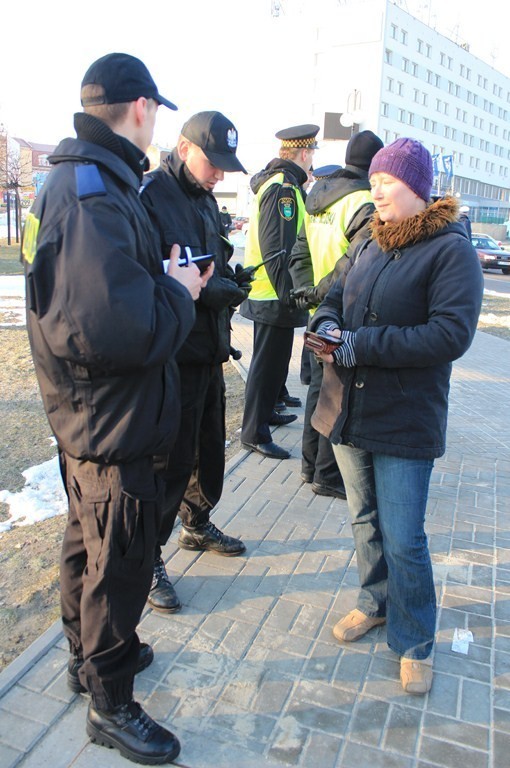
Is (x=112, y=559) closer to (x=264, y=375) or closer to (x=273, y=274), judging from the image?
(x=264, y=375)

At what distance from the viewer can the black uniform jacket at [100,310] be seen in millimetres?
1751

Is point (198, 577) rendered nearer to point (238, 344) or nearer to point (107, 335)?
point (107, 335)

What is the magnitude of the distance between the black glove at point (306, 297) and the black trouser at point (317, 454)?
14.3 inches

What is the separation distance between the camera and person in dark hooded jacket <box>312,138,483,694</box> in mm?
2299

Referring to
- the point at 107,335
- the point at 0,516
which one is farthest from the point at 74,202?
the point at 0,516

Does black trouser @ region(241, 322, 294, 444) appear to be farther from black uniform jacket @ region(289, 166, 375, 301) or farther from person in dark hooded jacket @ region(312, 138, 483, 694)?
person in dark hooded jacket @ region(312, 138, 483, 694)

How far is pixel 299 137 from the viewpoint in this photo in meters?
4.63

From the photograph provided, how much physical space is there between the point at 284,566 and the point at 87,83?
251cm

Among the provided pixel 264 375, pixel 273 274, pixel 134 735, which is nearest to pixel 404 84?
pixel 273 274

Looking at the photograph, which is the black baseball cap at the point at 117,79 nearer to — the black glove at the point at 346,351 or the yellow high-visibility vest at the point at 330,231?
the black glove at the point at 346,351

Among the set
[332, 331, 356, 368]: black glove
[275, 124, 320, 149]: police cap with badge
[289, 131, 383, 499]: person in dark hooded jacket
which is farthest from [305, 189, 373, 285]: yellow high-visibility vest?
[332, 331, 356, 368]: black glove

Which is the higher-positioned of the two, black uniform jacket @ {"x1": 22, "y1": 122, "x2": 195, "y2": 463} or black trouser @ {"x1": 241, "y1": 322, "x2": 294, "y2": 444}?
black uniform jacket @ {"x1": 22, "y1": 122, "x2": 195, "y2": 463}

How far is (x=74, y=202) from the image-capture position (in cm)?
177

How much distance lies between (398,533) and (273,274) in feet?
8.55
